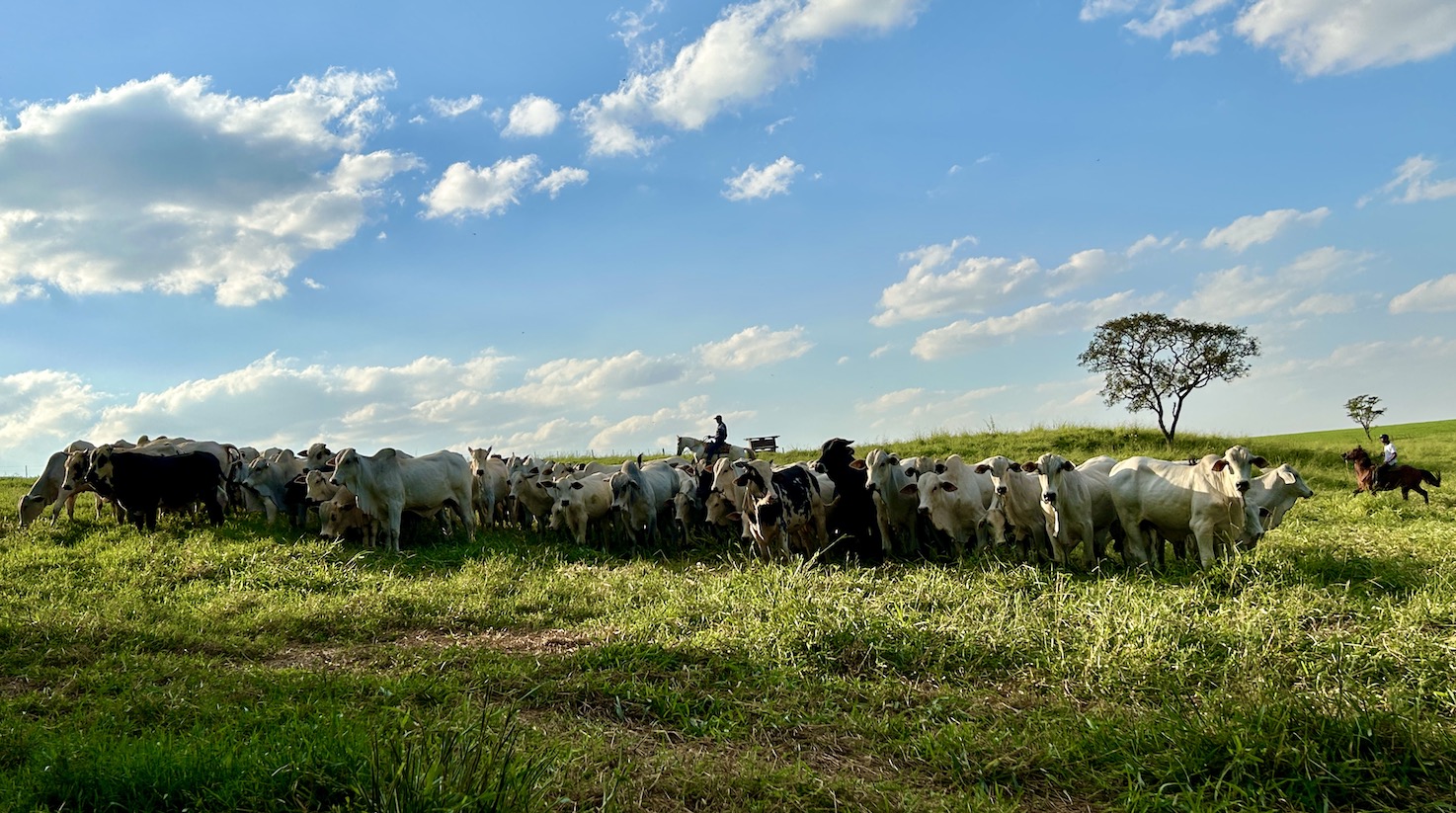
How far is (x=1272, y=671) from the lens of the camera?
6.09 meters

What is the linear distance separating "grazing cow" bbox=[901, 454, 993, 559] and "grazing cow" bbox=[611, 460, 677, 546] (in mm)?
4328

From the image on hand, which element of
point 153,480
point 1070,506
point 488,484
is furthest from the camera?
point 488,484

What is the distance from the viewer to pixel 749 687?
6.43 m

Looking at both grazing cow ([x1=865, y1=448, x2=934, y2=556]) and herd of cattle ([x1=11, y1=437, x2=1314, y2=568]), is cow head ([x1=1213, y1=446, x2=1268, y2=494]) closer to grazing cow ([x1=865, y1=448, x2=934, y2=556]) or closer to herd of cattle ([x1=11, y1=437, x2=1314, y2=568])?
herd of cattle ([x1=11, y1=437, x2=1314, y2=568])

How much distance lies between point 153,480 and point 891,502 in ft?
37.8

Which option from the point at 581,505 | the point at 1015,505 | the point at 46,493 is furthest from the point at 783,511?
the point at 46,493

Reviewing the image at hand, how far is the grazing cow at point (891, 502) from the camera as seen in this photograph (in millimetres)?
11922

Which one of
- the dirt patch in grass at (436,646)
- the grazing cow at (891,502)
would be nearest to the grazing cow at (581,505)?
the grazing cow at (891,502)

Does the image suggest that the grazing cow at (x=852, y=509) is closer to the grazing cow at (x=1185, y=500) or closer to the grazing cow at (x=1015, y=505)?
the grazing cow at (x=1015, y=505)

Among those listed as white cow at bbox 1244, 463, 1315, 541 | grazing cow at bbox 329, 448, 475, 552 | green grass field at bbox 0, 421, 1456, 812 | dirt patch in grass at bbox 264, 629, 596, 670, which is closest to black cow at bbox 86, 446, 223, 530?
grazing cow at bbox 329, 448, 475, 552

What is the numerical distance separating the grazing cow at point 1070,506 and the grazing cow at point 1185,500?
0.93ft

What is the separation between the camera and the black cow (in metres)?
14.3

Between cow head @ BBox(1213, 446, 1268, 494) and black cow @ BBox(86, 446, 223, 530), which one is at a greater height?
black cow @ BBox(86, 446, 223, 530)

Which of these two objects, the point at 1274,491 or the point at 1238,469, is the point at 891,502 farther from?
the point at 1274,491
